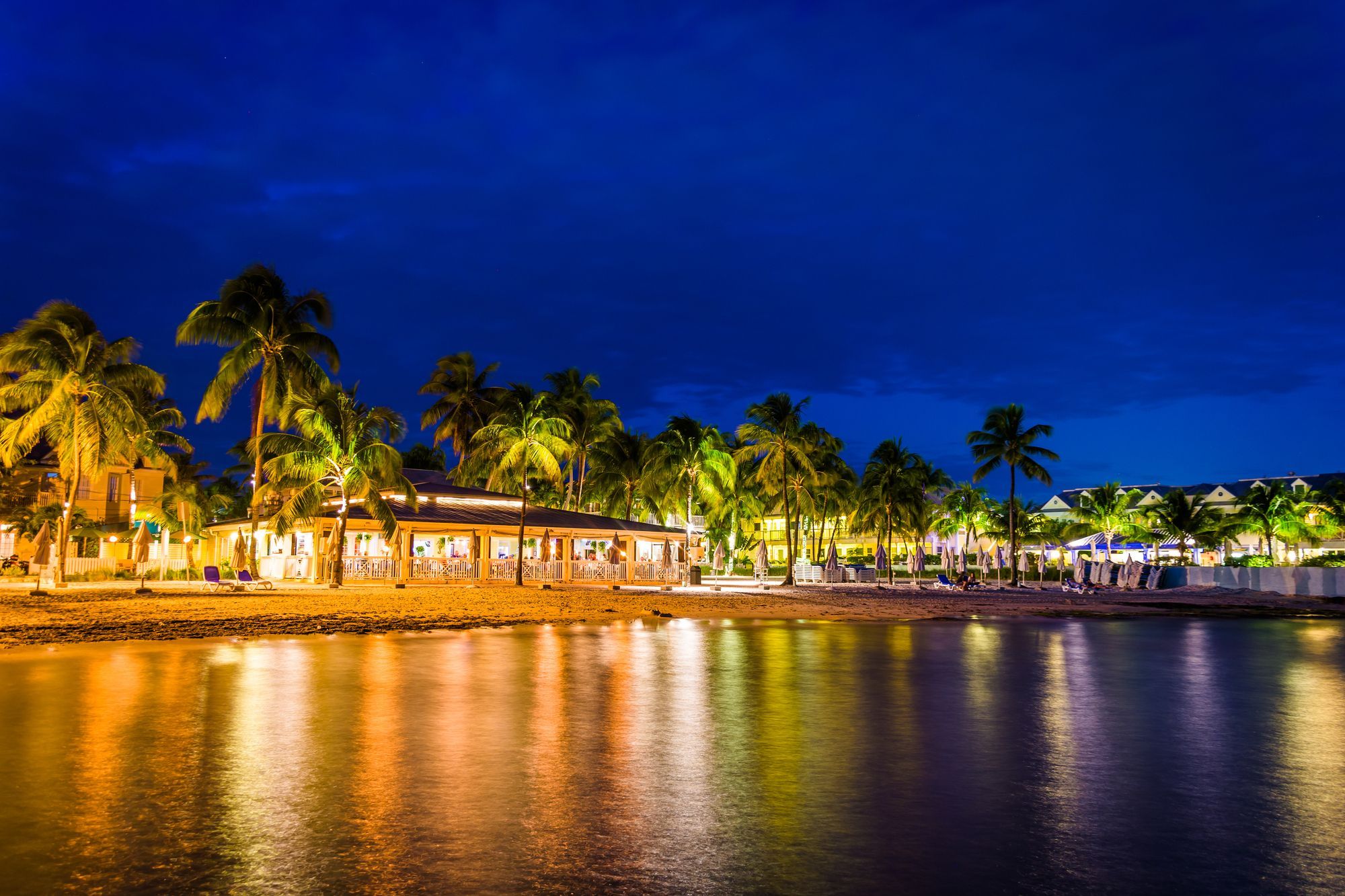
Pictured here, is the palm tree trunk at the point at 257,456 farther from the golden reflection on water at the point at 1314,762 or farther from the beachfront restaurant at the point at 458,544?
the golden reflection on water at the point at 1314,762

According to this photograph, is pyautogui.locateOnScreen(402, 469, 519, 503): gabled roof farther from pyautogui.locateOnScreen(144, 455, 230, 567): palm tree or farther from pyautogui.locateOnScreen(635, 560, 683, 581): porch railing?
pyautogui.locateOnScreen(144, 455, 230, 567): palm tree

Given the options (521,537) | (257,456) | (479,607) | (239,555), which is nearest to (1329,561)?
(521,537)

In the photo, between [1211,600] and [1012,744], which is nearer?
[1012,744]

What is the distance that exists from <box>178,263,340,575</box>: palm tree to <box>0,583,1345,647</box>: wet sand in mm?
6881

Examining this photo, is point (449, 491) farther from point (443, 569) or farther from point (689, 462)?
point (689, 462)

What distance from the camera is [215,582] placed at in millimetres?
30656

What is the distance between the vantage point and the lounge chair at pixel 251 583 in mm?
31172

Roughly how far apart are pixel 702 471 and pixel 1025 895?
151 feet

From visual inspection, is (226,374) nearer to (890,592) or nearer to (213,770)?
(890,592)

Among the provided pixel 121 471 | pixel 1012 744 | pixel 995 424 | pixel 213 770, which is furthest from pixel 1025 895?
pixel 121 471

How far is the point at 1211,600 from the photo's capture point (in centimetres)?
3709

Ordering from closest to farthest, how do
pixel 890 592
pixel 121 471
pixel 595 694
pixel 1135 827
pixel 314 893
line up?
pixel 314 893, pixel 1135 827, pixel 595 694, pixel 890 592, pixel 121 471

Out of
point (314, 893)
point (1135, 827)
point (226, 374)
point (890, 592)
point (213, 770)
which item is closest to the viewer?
point (314, 893)

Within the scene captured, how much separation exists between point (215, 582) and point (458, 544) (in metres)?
16.7
